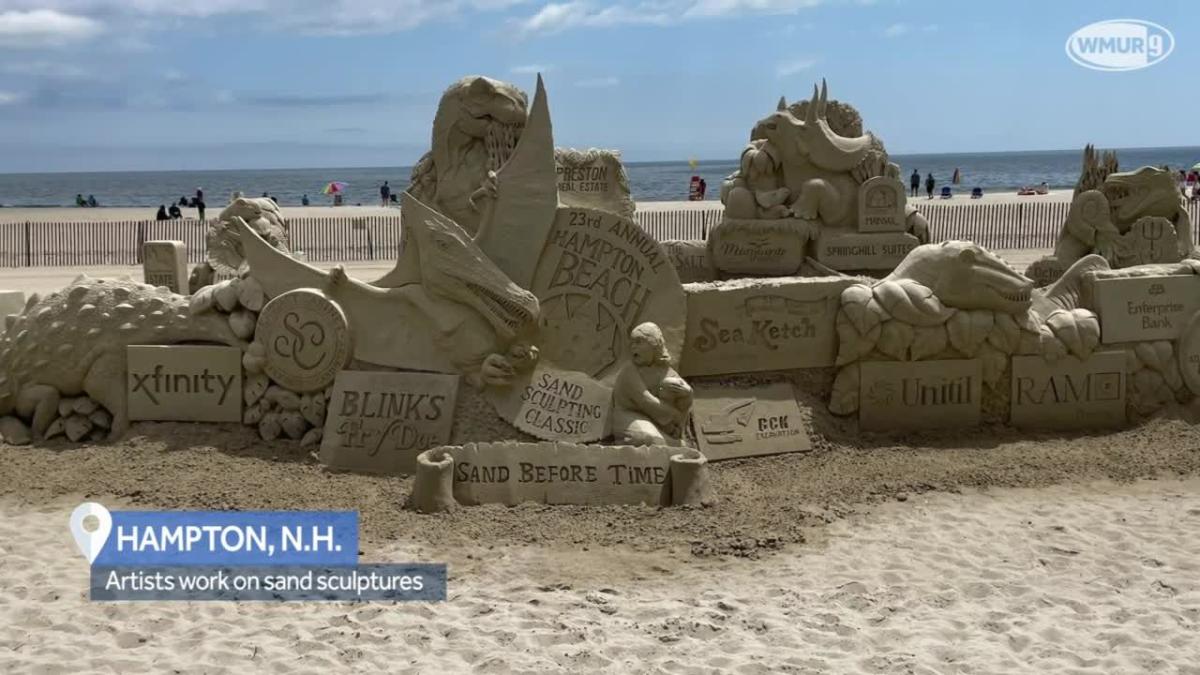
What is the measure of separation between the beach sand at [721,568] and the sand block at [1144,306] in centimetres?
84

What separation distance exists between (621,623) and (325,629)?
1.20 metres

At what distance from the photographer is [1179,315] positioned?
764cm

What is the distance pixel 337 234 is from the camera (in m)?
21.5

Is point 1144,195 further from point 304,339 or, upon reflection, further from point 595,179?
point 304,339

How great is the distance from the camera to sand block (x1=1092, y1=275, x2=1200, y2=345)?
7504 mm

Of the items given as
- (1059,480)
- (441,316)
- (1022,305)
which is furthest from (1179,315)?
(441,316)

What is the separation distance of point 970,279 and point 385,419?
3812 mm

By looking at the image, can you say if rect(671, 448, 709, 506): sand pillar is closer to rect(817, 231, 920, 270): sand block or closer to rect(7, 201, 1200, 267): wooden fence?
rect(817, 231, 920, 270): sand block

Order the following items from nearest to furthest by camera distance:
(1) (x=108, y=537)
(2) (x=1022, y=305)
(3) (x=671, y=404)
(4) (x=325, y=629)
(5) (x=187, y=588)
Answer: (4) (x=325, y=629) → (5) (x=187, y=588) → (1) (x=108, y=537) → (3) (x=671, y=404) → (2) (x=1022, y=305)

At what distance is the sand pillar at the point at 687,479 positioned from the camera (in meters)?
5.77

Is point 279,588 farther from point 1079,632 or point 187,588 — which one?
point 1079,632

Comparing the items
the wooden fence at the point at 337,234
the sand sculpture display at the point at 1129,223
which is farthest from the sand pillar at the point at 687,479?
the wooden fence at the point at 337,234
